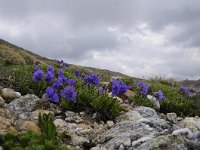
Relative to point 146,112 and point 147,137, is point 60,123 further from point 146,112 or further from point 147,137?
point 146,112

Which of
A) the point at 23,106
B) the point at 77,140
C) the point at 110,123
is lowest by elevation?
the point at 77,140

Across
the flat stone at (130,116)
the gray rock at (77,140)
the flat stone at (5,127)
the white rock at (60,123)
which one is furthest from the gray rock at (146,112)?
the flat stone at (5,127)

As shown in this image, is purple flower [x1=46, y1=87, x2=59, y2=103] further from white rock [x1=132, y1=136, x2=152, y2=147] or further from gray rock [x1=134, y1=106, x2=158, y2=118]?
white rock [x1=132, y1=136, x2=152, y2=147]

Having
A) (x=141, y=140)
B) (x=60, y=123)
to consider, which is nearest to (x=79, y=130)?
(x=60, y=123)

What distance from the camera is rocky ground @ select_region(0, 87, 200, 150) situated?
637 cm

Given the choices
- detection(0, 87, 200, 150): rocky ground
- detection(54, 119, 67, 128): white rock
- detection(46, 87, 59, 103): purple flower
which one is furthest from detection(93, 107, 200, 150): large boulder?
detection(46, 87, 59, 103): purple flower

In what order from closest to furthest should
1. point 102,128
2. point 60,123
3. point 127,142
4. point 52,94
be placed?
point 127,142 < point 60,123 < point 102,128 < point 52,94

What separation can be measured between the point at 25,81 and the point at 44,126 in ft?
11.3

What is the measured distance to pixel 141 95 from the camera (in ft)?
37.9

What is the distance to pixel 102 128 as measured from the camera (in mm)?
8258

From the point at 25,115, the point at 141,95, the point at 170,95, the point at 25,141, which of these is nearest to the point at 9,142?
the point at 25,141

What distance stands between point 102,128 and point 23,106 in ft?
5.40

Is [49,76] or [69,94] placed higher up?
[49,76]

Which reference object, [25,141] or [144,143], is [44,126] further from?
[144,143]
